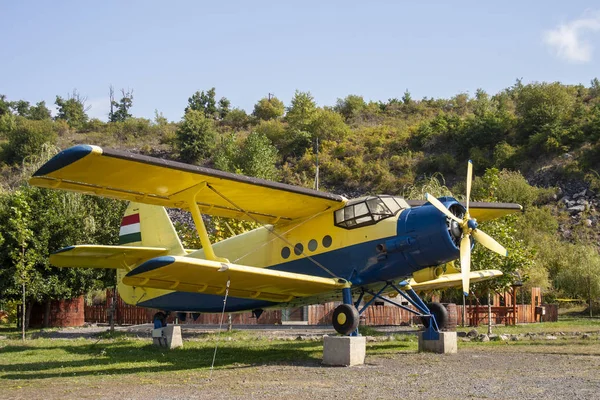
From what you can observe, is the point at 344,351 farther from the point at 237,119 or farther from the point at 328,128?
the point at 237,119

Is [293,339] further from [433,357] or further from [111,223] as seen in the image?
[111,223]

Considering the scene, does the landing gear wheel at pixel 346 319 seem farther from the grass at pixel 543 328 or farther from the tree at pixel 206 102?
the tree at pixel 206 102

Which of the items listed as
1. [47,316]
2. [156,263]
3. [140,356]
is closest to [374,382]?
[156,263]

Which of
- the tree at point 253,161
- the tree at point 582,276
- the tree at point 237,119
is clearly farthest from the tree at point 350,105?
the tree at point 582,276

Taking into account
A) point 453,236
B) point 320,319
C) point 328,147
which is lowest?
point 320,319

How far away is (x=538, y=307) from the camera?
33.6 metres

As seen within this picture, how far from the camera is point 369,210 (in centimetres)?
1536

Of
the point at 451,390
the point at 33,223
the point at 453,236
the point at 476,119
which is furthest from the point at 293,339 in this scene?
the point at 476,119

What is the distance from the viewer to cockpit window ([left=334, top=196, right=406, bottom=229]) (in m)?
15.3

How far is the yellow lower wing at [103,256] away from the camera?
17.4 meters

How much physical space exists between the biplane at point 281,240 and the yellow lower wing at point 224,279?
2 centimetres

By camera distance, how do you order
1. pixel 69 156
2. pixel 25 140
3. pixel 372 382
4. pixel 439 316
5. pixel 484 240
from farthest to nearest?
1. pixel 25 140
2. pixel 439 316
3. pixel 484 240
4. pixel 69 156
5. pixel 372 382

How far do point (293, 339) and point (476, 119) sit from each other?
190 feet

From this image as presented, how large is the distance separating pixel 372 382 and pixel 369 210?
5.12 meters
